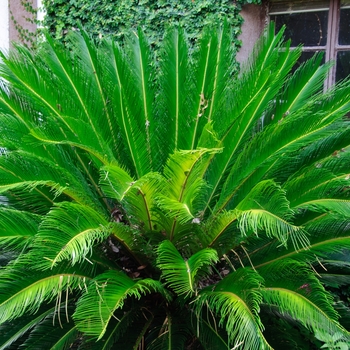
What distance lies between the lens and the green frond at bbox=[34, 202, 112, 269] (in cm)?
179

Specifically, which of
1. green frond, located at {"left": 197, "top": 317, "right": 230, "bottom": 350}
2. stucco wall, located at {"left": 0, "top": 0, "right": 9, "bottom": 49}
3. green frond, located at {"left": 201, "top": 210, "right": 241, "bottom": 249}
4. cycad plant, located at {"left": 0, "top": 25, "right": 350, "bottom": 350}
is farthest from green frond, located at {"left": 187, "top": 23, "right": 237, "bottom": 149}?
stucco wall, located at {"left": 0, "top": 0, "right": 9, "bottom": 49}

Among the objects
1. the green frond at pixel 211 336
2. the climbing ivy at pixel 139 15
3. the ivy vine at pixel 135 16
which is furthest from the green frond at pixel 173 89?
the climbing ivy at pixel 139 15

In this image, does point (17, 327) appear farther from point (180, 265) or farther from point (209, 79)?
point (209, 79)

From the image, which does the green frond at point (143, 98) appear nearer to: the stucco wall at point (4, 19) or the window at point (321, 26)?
the window at point (321, 26)

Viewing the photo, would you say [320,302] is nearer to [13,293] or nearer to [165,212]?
[165,212]

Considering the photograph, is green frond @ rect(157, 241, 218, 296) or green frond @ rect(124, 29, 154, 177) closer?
green frond @ rect(157, 241, 218, 296)

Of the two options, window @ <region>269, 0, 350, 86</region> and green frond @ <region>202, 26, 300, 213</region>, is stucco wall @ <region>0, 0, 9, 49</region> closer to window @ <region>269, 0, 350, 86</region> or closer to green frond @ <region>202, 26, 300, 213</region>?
window @ <region>269, 0, 350, 86</region>

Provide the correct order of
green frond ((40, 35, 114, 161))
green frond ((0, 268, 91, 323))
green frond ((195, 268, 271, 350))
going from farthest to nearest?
green frond ((40, 35, 114, 161)) → green frond ((0, 268, 91, 323)) → green frond ((195, 268, 271, 350))

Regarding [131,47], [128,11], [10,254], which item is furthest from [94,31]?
[10,254]

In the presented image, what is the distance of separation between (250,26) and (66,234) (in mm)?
3407

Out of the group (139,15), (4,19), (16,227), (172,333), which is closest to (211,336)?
(172,333)

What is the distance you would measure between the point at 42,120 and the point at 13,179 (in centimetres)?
72

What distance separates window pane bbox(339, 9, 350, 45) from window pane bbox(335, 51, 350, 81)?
0.34ft

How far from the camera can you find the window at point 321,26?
4328 millimetres
